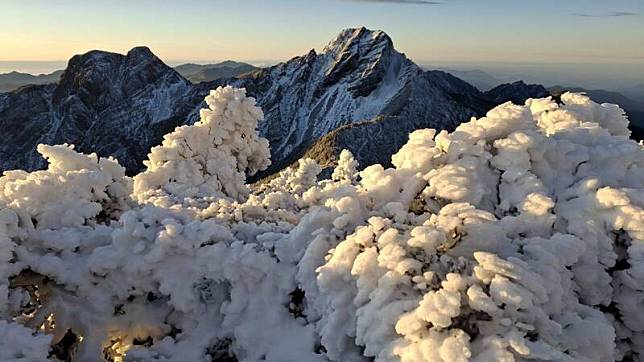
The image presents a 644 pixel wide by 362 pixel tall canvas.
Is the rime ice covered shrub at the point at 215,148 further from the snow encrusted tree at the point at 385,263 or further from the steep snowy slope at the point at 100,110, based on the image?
the steep snowy slope at the point at 100,110

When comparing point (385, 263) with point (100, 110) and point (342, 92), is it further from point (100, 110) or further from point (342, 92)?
point (100, 110)

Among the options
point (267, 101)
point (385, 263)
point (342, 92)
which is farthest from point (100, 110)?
point (385, 263)

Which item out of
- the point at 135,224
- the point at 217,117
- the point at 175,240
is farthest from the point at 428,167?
the point at 217,117

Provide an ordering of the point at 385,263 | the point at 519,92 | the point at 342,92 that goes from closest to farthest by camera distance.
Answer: the point at 385,263, the point at 342,92, the point at 519,92

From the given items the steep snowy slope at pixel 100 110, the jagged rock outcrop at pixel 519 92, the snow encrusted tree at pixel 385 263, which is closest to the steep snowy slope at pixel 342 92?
the steep snowy slope at pixel 100 110

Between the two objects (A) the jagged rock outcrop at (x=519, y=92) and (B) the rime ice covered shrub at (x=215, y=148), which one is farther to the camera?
(A) the jagged rock outcrop at (x=519, y=92)

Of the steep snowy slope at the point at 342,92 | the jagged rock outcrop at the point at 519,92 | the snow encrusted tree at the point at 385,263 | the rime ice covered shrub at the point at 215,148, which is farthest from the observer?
the jagged rock outcrop at the point at 519,92
